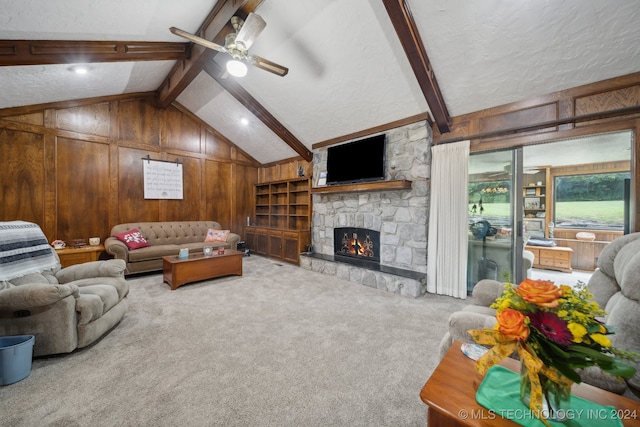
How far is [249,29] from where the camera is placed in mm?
2523

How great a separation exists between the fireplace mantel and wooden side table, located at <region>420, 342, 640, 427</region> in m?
2.84

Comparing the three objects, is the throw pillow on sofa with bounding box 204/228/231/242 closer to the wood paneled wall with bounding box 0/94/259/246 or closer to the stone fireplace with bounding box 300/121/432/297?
the wood paneled wall with bounding box 0/94/259/246

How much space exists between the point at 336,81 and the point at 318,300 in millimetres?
3190

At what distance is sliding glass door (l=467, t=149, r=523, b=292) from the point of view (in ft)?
10.7

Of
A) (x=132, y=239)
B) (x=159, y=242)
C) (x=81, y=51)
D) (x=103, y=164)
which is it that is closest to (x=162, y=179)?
Answer: (x=103, y=164)

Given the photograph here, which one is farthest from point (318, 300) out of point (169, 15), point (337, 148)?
point (169, 15)

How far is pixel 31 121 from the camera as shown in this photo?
Result: 13.0 ft

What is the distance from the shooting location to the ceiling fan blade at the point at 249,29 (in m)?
2.41

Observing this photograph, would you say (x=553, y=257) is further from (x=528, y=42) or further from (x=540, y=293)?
(x=540, y=293)

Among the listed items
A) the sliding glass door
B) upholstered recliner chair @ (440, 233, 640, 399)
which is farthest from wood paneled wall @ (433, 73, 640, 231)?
upholstered recliner chair @ (440, 233, 640, 399)

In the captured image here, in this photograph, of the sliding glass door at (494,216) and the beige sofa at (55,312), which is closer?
the beige sofa at (55,312)

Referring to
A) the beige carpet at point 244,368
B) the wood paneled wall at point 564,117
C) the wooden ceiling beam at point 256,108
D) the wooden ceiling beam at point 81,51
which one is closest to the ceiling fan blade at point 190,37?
the wooden ceiling beam at point 81,51

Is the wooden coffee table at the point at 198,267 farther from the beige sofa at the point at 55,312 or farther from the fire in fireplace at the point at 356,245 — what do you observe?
the fire in fireplace at the point at 356,245

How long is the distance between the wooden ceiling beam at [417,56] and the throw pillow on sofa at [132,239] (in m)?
5.12
